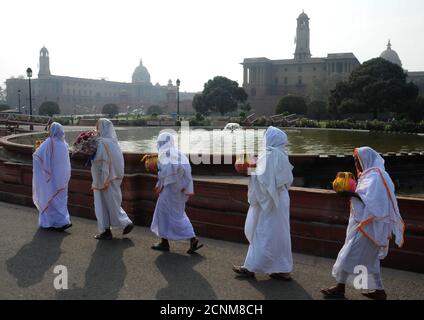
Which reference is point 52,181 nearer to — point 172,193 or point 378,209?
point 172,193

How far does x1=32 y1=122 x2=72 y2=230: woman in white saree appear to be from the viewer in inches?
279

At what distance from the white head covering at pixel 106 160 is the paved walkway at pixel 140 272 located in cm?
84

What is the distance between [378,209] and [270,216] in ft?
3.82

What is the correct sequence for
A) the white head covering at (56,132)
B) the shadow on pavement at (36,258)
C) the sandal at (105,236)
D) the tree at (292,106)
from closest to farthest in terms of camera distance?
the shadow on pavement at (36,258) < the sandal at (105,236) < the white head covering at (56,132) < the tree at (292,106)

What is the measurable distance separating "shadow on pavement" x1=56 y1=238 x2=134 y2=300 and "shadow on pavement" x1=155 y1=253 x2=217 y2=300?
1.49ft

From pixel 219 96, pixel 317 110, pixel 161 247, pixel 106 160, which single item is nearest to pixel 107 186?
pixel 106 160

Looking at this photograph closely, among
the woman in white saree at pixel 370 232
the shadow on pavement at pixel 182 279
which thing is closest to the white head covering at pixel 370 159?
the woman in white saree at pixel 370 232

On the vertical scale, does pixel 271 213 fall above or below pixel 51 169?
below

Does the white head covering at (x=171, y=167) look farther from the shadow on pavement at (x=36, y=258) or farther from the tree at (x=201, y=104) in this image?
the tree at (x=201, y=104)

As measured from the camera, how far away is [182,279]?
16.5ft

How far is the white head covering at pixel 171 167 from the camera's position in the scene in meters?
6.07
